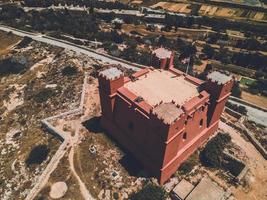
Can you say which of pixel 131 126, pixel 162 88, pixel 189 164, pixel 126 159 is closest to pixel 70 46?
pixel 162 88

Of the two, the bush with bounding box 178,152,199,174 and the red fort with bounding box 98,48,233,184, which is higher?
the red fort with bounding box 98,48,233,184

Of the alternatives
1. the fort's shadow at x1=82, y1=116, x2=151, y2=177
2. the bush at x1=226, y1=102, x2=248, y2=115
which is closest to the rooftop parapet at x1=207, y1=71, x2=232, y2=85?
the fort's shadow at x1=82, y1=116, x2=151, y2=177

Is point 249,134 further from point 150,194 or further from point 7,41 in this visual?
point 7,41

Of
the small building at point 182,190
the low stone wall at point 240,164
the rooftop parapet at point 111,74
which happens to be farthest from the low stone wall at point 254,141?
the rooftop parapet at point 111,74

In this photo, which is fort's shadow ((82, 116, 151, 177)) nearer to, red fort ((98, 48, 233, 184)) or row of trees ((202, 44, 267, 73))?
red fort ((98, 48, 233, 184))

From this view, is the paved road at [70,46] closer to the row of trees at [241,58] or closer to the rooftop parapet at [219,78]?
the row of trees at [241,58]

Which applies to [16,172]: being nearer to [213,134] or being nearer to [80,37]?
[213,134]
